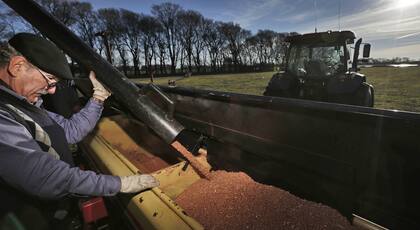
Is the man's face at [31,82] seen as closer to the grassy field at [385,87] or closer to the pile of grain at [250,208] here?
the pile of grain at [250,208]

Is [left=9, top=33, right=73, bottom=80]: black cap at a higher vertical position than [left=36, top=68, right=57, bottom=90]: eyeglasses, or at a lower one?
higher

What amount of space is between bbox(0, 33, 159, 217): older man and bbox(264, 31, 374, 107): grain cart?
4147 mm

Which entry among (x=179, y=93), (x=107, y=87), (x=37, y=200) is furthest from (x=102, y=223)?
(x=179, y=93)

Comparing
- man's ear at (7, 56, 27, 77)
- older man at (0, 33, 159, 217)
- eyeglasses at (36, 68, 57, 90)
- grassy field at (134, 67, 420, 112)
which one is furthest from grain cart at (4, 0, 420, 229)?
grassy field at (134, 67, 420, 112)

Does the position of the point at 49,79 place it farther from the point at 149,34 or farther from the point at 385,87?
the point at 149,34

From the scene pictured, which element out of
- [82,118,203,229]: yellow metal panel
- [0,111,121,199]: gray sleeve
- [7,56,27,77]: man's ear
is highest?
[7,56,27,77]: man's ear

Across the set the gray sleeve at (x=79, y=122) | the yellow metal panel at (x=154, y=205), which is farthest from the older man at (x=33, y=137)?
the gray sleeve at (x=79, y=122)

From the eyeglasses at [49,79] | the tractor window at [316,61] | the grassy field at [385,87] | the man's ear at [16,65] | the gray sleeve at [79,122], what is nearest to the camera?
the man's ear at [16,65]

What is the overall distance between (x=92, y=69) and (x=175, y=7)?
5024cm

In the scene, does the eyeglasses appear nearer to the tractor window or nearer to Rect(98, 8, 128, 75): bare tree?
the tractor window

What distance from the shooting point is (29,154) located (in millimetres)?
1146

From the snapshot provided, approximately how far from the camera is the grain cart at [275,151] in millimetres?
1451

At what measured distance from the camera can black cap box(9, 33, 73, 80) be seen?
4.32ft

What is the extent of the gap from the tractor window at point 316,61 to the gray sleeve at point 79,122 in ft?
15.2
